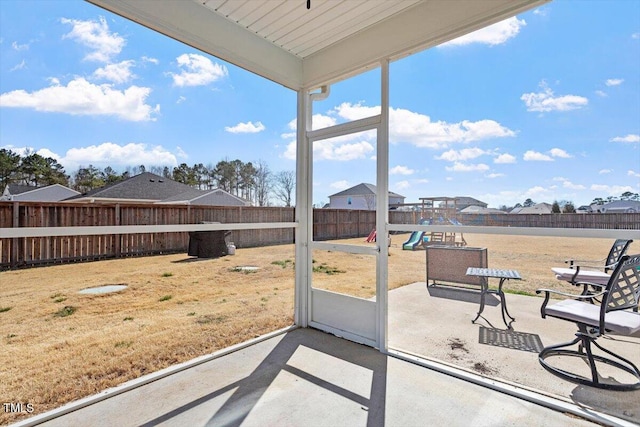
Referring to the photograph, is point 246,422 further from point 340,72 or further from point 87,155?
point 340,72

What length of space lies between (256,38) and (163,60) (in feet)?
2.97

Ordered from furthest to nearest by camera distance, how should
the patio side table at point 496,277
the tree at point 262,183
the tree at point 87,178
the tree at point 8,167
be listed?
1. the tree at point 262,183
2. the patio side table at point 496,277
3. the tree at point 87,178
4. the tree at point 8,167

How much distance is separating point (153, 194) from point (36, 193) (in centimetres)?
68

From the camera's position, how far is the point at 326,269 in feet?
11.0

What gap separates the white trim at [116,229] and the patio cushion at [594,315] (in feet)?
8.48

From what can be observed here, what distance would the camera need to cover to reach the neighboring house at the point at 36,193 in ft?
6.29

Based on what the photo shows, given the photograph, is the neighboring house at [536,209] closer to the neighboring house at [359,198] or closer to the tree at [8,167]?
the neighboring house at [359,198]

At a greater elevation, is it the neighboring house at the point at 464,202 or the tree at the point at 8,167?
the tree at the point at 8,167

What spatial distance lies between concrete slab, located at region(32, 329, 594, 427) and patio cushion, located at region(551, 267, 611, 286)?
117 cm

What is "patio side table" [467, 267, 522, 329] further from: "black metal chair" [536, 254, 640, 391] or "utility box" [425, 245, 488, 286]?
"black metal chair" [536, 254, 640, 391]

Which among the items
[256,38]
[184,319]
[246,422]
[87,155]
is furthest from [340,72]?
[246,422]

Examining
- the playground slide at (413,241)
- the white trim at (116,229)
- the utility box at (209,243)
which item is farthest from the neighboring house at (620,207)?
the utility box at (209,243)

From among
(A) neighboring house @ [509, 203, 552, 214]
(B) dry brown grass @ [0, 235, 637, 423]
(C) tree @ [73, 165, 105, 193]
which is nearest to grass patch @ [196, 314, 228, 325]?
(B) dry brown grass @ [0, 235, 637, 423]

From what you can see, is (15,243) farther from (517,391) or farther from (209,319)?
(517,391)
